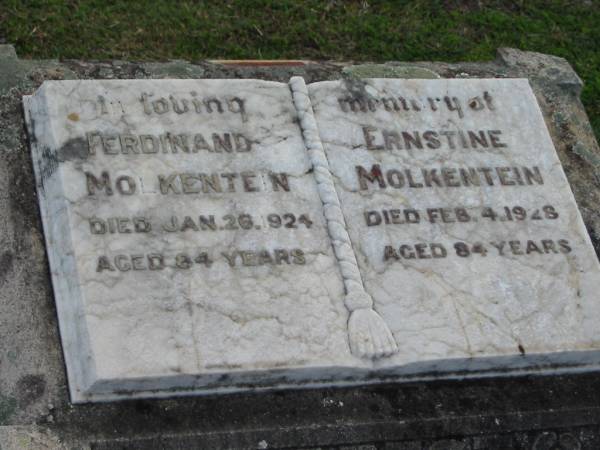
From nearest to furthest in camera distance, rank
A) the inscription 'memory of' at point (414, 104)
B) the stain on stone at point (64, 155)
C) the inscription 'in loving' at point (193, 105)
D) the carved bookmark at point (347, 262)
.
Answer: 1. the carved bookmark at point (347, 262)
2. the stain on stone at point (64, 155)
3. the inscription 'in loving' at point (193, 105)
4. the inscription 'memory of' at point (414, 104)

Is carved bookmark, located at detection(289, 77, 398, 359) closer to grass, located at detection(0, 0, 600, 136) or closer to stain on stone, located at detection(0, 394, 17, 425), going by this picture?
stain on stone, located at detection(0, 394, 17, 425)

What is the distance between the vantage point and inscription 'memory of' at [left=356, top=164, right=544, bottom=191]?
405 cm

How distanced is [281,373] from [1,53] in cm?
158

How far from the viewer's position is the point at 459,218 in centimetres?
402

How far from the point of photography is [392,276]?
384cm

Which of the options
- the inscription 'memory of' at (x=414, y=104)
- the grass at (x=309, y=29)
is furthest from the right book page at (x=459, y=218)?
the grass at (x=309, y=29)

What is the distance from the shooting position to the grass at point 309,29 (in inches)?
211

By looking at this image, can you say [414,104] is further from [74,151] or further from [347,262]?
[74,151]

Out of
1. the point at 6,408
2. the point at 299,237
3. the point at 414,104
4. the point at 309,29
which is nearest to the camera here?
the point at 6,408

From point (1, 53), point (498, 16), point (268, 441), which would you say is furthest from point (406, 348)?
point (498, 16)

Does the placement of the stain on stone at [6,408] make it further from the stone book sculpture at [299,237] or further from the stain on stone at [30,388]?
the stone book sculpture at [299,237]

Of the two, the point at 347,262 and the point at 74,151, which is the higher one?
the point at 74,151

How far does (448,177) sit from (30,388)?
1.51 m

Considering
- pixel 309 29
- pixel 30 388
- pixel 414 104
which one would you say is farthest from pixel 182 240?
pixel 309 29
